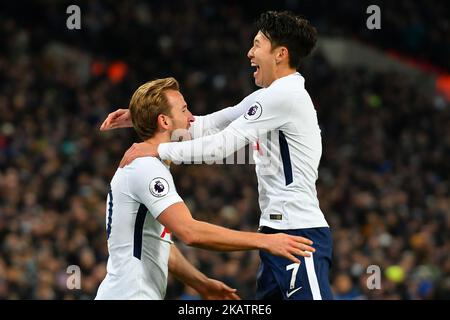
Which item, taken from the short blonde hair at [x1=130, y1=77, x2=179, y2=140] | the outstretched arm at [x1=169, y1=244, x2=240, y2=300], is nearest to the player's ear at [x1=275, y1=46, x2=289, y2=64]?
the short blonde hair at [x1=130, y1=77, x2=179, y2=140]

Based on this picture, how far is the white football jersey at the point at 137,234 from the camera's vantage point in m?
5.37

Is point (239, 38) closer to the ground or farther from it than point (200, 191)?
farther from it

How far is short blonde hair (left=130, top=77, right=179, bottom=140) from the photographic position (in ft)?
18.3

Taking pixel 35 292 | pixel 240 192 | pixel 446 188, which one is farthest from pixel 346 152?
pixel 35 292

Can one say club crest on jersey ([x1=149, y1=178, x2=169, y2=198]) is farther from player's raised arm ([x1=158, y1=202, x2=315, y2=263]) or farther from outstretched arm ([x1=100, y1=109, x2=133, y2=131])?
outstretched arm ([x1=100, y1=109, x2=133, y2=131])

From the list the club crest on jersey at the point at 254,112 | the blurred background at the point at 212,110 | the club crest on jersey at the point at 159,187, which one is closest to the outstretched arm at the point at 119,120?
the club crest on jersey at the point at 254,112

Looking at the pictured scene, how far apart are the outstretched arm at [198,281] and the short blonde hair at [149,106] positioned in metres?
0.78

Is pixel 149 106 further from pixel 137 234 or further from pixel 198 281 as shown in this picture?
pixel 198 281

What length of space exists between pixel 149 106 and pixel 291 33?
99 cm

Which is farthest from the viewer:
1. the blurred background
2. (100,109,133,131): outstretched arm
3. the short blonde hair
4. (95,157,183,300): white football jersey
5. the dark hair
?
the blurred background
